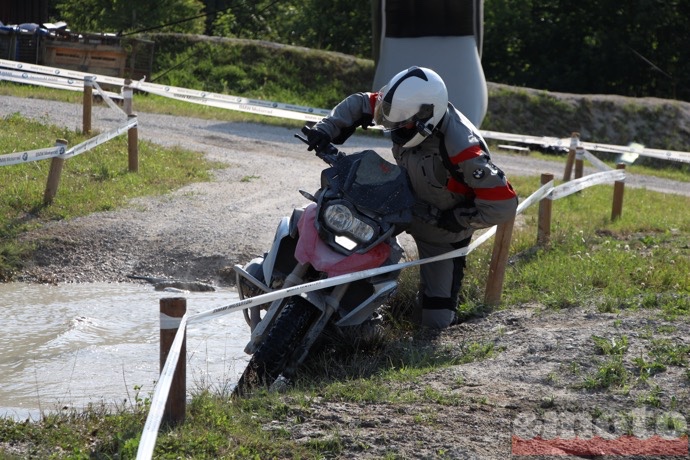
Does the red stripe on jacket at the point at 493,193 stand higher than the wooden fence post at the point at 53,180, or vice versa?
the red stripe on jacket at the point at 493,193

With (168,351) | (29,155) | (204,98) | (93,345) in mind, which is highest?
(204,98)

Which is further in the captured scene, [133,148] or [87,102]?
[87,102]

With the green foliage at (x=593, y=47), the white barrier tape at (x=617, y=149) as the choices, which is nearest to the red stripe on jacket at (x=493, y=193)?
the white barrier tape at (x=617, y=149)

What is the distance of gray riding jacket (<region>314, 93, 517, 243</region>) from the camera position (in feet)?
21.2

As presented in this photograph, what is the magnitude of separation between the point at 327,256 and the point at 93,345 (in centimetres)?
221

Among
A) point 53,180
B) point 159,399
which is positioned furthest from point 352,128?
point 53,180

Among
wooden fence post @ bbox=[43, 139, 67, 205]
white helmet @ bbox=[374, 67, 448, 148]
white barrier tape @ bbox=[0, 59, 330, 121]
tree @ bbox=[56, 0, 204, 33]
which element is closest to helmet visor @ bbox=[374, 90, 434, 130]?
white helmet @ bbox=[374, 67, 448, 148]

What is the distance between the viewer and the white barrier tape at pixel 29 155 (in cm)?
981

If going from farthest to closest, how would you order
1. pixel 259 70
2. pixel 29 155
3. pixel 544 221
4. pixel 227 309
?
1. pixel 259 70
2. pixel 29 155
3. pixel 544 221
4. pixel 227 309

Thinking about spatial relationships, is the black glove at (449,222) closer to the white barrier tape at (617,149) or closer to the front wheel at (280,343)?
the front wheel at (280,343)

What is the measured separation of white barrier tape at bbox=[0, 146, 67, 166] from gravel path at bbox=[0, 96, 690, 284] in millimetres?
672

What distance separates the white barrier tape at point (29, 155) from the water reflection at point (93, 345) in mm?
1452

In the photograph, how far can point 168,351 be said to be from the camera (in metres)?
4.71

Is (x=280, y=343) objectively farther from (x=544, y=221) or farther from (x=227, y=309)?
(x=544, y=221)
